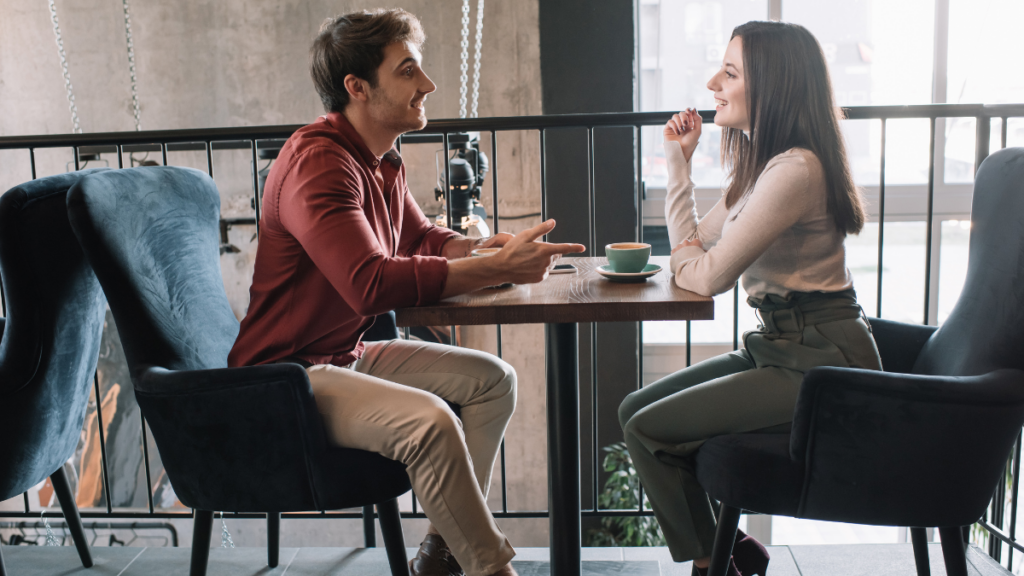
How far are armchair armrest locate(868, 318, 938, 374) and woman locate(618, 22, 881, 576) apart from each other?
231 mm

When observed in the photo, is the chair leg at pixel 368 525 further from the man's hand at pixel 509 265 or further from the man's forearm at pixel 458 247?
the man's hand at pixel 509 265

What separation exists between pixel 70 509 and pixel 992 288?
2062 mm

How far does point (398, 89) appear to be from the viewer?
1.50 meters

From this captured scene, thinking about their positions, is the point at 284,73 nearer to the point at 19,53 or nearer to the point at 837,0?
the point at 19,53

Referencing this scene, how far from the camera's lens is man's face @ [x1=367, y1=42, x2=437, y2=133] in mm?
1489

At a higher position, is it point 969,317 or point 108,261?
point 108,261

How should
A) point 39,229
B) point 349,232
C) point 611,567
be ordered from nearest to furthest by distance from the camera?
1. point 349,232
2. point 39,229
3. point 611,567

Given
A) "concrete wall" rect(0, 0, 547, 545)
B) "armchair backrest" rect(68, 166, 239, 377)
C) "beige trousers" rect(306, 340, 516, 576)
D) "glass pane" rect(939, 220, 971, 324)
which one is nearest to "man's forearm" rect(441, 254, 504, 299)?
"beige trousers" rect(306, 340, 516, 576)

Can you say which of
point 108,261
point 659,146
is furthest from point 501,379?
point 659,146

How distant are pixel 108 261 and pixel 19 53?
4.97 m

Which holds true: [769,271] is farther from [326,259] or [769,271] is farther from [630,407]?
[326,259]

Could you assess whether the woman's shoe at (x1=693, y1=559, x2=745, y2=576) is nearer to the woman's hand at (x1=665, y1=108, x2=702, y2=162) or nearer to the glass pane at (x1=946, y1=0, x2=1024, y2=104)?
the woman's hand at (x1=665, y1=108, x2=702, y2=162)

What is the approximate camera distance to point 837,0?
4.65 meters

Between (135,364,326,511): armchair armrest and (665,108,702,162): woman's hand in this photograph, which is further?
(665,108,702,162): woman's hand
